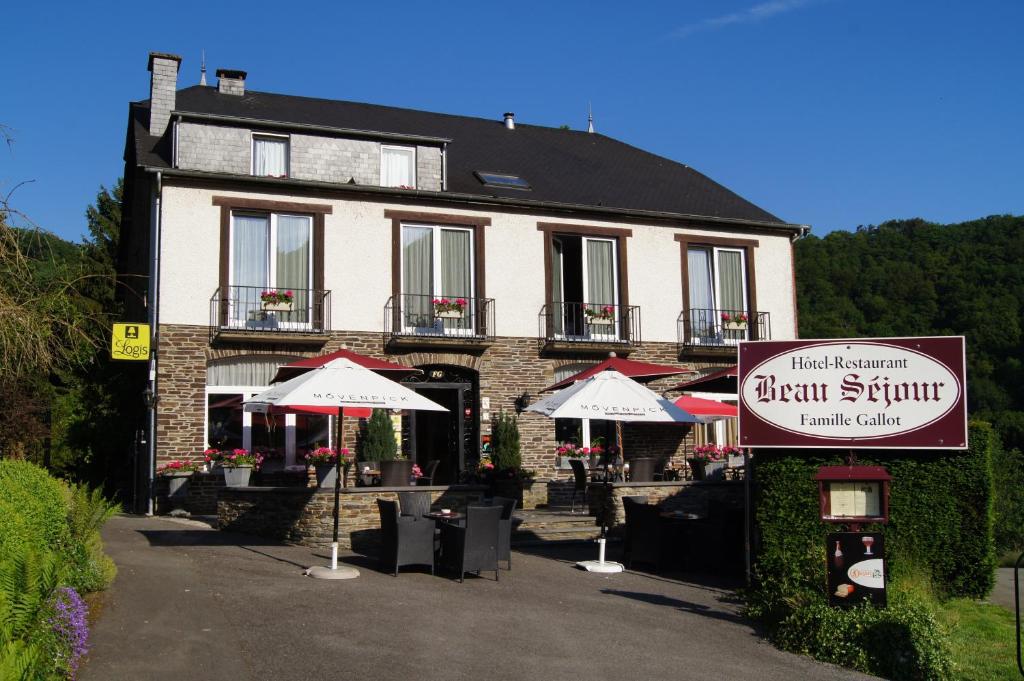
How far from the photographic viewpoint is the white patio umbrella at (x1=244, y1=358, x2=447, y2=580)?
34.8ft

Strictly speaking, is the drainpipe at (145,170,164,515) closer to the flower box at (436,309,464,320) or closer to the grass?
the flower box at (436,309,464,320)

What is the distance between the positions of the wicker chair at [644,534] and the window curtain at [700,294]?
9732mm

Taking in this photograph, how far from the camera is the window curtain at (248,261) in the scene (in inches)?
704

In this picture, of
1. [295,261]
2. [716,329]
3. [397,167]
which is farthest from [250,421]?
[716,329]

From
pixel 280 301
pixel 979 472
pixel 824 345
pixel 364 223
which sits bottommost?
pixel 979 472

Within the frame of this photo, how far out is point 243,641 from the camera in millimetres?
7578

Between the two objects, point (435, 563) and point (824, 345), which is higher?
point (824, 345)

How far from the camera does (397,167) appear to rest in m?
19.9

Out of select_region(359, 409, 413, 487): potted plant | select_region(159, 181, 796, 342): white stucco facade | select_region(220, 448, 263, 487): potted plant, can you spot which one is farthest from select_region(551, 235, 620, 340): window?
select_region(220, 448, 263, 487): potted plant

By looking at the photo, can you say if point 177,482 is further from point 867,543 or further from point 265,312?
point 867,543

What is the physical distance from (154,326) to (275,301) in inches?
84.6

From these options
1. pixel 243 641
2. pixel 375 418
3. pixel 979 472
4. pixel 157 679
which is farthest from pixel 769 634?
pixel 375 418

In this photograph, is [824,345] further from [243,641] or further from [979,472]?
[243,641]

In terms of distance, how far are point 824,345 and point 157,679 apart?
7.01 metres
